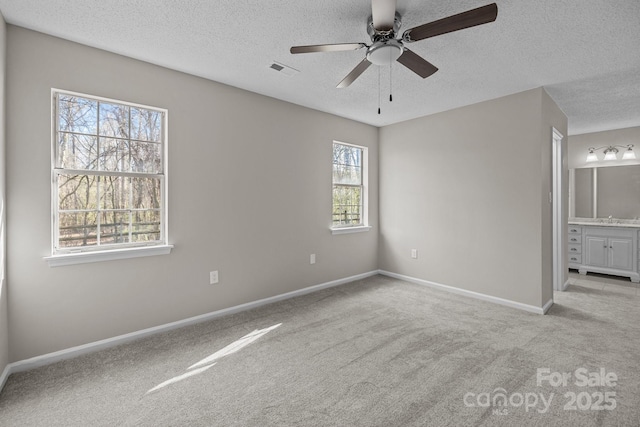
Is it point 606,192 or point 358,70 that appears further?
point 606,192

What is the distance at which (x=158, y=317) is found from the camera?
2.84 metres

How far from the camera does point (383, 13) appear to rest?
175 cm

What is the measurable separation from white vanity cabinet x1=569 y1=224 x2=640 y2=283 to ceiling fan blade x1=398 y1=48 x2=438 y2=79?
4.66 m

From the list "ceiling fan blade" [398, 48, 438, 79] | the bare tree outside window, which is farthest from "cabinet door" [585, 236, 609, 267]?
"ceiling fan blade" [398, 48, 438, 79]

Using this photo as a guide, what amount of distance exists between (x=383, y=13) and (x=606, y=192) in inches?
229

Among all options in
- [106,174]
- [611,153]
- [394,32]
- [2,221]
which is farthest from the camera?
[611,153]

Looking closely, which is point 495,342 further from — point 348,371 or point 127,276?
point 127,276

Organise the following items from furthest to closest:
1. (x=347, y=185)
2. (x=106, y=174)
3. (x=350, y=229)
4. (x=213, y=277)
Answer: (x=347, y=185) → (x=350, y=229) → (x=213, y=277) → (x=106, y=174)

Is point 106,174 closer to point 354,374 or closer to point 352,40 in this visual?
point 352,40

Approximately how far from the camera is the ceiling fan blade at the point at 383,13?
1682 mm

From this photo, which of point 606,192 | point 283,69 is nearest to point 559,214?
point 606,192

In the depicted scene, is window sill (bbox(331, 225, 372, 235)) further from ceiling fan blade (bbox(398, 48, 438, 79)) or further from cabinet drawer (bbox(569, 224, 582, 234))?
cabinet drawer (bbox(569, 224, 582, 234))

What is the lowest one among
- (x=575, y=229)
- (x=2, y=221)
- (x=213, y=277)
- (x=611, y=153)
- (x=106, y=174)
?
(x=213, y=277)

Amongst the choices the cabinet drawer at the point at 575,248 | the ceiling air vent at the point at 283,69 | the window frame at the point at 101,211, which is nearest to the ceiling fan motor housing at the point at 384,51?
the ceiling air vent at the point at 283,69
